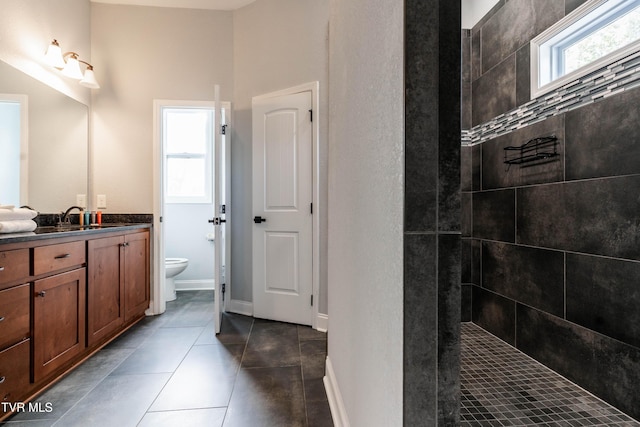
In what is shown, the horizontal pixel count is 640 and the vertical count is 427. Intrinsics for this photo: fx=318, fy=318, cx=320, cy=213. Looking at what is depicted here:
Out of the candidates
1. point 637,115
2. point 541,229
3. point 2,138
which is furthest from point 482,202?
point 2,138

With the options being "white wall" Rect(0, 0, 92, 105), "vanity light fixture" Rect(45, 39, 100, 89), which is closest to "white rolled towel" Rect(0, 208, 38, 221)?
"white wall" Rect(0, 0, 92, 105)

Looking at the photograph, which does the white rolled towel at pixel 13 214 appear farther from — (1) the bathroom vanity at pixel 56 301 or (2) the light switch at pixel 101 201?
(2) the light switch at pixel 101 201

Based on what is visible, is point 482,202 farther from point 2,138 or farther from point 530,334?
point 2,138

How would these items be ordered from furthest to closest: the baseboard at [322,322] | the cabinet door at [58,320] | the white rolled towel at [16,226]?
the baseboard at [322,322] < the cabinet door at [58,320] < the white rolled towel at [16,226]

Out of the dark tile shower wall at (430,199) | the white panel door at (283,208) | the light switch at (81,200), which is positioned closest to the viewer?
the dark tile shower wall at (430,199)

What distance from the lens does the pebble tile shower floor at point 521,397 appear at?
143 cm

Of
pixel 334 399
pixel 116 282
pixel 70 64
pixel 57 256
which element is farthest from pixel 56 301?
pixel 70 64

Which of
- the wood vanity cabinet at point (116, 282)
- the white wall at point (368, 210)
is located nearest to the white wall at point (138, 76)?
the wood vanity cabinet at point (116, 282)

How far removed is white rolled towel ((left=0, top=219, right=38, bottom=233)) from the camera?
5.08 feet

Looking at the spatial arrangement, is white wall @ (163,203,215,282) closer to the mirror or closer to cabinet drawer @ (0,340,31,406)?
the mirror

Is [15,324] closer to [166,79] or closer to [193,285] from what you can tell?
[166,79]

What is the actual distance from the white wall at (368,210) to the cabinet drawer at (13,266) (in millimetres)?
1533

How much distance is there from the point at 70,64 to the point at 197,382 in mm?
2774

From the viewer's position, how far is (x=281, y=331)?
261cm
